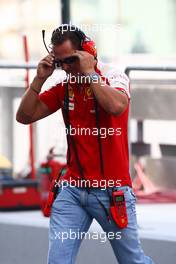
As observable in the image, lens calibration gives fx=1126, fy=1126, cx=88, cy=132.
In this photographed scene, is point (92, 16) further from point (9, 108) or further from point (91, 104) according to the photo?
point (91, 104)

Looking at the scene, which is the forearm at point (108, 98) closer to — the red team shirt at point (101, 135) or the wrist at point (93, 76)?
the wrist at point (93, 76)

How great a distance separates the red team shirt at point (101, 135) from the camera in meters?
5.60

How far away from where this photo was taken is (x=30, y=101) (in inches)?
229

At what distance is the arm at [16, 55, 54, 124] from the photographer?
5.73 meters

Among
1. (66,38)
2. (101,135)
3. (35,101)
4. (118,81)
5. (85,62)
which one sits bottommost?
(101,135)

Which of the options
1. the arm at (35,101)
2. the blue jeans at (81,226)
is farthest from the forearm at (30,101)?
the blue jeans at (81,226)

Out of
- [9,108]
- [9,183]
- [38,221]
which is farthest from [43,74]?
[9,108]

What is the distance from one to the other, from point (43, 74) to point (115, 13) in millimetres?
6017

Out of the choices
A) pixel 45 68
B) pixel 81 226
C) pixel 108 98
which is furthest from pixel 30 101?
pixel 81 226

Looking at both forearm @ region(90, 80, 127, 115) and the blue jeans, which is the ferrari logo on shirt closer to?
forearm @ region(90, 80, 127, 115)

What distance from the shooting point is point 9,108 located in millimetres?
8992

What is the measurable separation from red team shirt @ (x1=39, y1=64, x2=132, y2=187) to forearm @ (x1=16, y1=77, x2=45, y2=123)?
21 centimetres

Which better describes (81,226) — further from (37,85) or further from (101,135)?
(37,85)

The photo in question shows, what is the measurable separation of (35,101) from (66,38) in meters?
0.45
